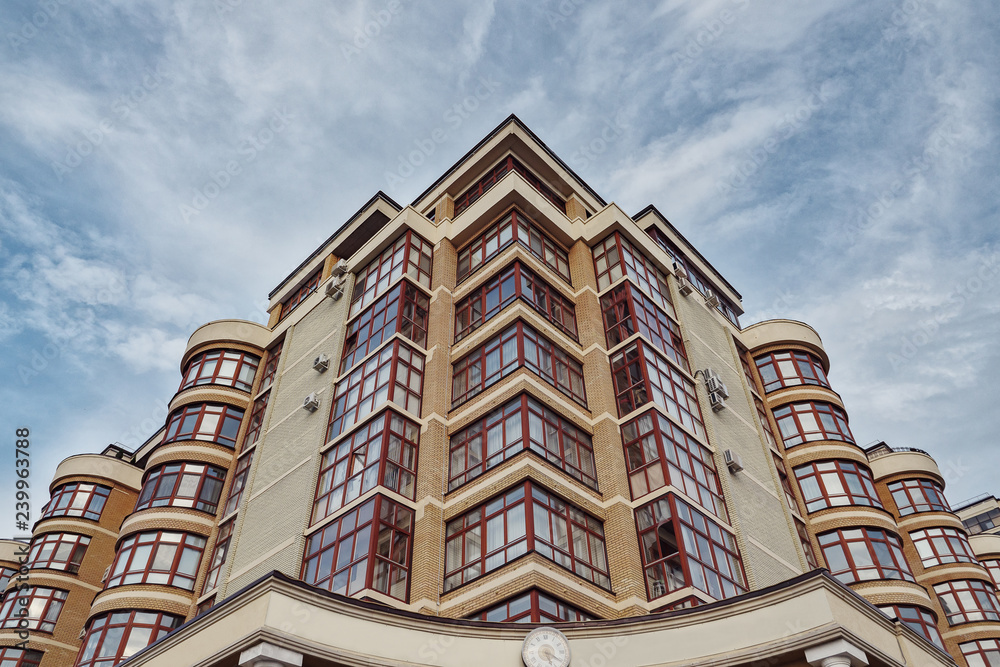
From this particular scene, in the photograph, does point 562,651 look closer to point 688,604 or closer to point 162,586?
point 688,604

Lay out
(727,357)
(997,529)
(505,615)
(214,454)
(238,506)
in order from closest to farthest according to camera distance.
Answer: (505,615)
(238,506)
(214,454)
(727,357)
(997,529)

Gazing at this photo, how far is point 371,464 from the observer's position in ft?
75.4

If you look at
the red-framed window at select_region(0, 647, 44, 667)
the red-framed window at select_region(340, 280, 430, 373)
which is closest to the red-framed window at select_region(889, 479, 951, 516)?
the red-framed window at select_region(340, 280, 430, 373)

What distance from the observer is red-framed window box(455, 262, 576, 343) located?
87.7ft

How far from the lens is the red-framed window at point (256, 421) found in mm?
30891

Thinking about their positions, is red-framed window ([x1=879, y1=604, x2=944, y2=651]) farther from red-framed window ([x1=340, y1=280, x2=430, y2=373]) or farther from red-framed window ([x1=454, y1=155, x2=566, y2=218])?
red-framed window ([x1=454, y1=155, x2=566, y2=218])

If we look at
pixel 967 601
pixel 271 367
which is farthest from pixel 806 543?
pixel 271 367

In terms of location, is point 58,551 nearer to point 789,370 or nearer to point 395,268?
point 395,268

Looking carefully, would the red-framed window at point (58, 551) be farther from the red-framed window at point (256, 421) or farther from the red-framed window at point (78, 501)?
the red-framed window at point (256, 421)

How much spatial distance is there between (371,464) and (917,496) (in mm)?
25983

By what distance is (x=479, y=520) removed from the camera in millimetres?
21469

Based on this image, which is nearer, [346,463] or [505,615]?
[505,615]

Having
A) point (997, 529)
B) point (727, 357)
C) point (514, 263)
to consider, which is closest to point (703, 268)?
point (727, 357)

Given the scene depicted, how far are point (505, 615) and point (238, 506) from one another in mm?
12983
